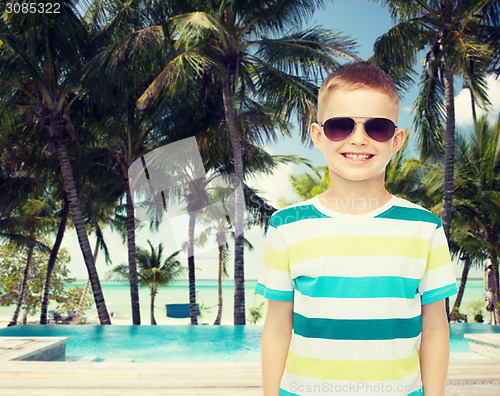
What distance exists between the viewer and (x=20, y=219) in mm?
17375

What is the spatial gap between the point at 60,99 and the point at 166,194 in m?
4.76

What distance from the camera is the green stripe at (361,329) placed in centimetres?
106

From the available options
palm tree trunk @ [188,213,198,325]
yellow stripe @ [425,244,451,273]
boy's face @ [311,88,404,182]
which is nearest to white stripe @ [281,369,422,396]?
yellow stripe @ [425,244,451,273]

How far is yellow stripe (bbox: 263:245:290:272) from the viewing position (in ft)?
3.82

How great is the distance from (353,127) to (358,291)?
0.40 meters

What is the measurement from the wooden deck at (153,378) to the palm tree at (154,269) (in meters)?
23.2

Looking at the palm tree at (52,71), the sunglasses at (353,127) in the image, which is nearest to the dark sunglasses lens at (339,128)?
the sunglasses at (353,127)

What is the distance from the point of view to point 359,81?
1.16m

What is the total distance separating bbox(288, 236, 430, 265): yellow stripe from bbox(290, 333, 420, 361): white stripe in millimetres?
201

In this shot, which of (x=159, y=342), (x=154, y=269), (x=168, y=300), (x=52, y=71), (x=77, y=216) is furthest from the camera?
(x=168, y=300)

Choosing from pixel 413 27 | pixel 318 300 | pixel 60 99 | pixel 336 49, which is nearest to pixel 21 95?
pixel 60 99

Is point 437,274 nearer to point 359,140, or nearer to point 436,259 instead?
point 436,259

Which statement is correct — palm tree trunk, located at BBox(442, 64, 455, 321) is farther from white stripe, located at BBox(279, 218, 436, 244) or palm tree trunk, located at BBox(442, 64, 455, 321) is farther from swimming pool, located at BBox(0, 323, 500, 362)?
white stripe, located at BBox(279, 218, 436, 244)

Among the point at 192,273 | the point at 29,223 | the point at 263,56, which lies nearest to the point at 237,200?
the point at 263,56
